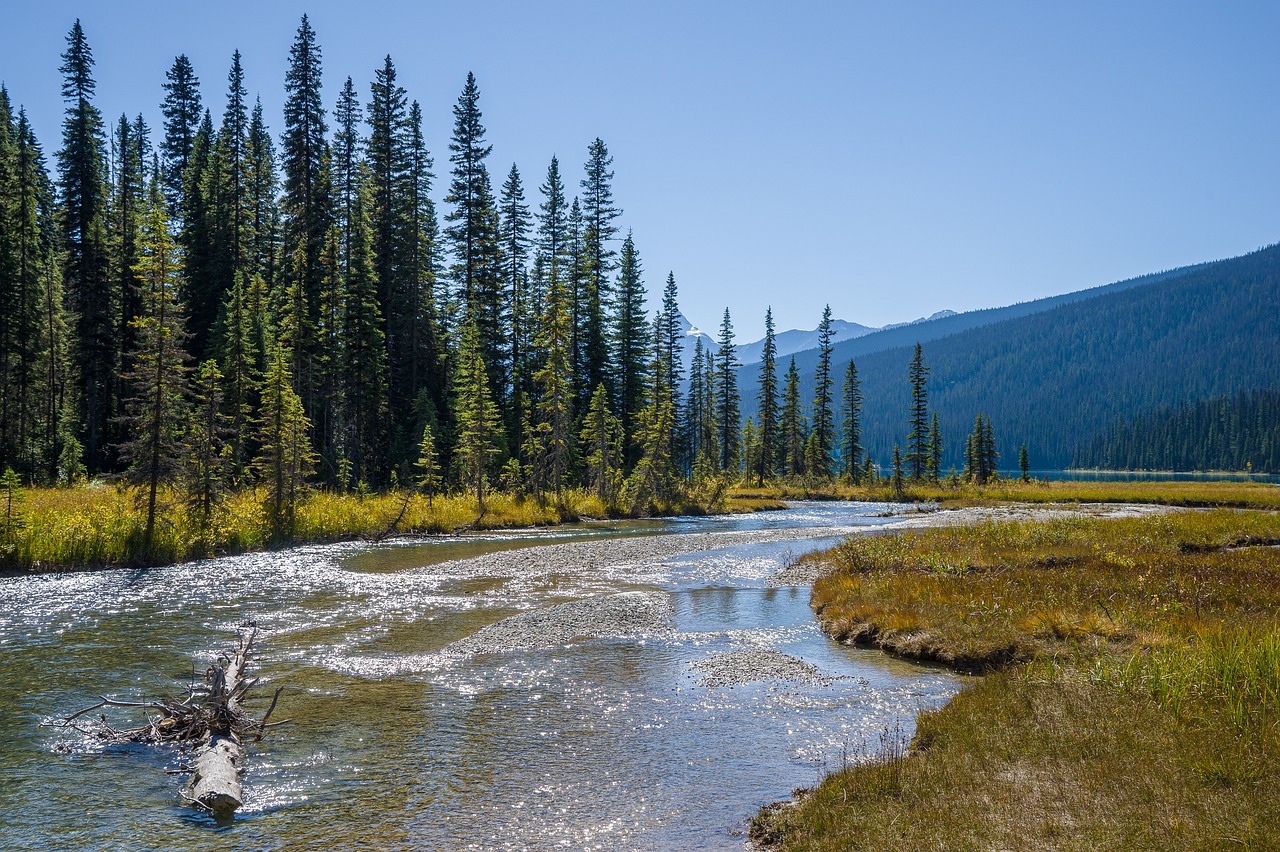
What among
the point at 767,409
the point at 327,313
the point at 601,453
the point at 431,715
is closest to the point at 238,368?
the point at 327,313

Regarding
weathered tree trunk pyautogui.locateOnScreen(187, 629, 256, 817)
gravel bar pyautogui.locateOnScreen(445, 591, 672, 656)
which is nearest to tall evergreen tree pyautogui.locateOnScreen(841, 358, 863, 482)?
gravel bar pyautogui.locateOnScreen(445, 591, 672, 656)

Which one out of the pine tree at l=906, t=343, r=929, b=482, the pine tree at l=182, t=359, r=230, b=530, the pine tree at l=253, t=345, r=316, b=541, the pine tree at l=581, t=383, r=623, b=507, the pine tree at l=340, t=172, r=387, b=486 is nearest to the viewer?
the pine tree at l=182, t=359, r=230, b=530

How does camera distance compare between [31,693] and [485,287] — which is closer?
[31,693]

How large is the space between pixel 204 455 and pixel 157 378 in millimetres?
2948

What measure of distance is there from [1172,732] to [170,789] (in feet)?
35.5

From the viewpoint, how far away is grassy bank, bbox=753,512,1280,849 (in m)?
6.09

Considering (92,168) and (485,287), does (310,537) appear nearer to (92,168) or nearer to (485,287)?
(485,287)

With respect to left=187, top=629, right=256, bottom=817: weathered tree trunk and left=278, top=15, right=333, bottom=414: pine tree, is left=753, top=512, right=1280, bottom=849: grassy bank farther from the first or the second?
left=278, top=15, right=333, bottom=414: pine tree

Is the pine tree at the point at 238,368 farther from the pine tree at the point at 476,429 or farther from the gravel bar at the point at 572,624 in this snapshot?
the gravel bar at the point at 572,624

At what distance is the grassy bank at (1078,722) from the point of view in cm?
609

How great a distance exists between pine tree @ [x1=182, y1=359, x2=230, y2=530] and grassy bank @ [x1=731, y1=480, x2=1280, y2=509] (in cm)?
5315

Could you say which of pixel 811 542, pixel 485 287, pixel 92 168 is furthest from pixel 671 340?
pixel 92 168

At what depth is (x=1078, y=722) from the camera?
8281 mm

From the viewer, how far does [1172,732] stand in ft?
24.7
